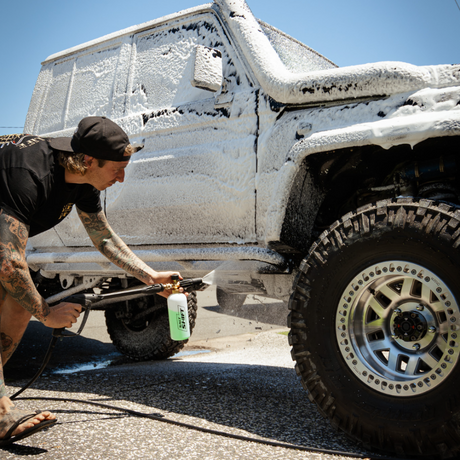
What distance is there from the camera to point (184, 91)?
3135mm

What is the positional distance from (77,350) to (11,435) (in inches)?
135

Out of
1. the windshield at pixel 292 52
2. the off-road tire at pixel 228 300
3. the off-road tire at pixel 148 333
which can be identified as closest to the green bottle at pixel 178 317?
the off-road tire at pixel 228 300

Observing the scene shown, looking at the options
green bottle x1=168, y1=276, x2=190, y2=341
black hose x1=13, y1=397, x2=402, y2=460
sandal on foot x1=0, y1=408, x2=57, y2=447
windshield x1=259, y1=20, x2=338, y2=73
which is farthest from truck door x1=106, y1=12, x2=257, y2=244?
sandal on foot x1=0, y1=408, x2=57, y2=447

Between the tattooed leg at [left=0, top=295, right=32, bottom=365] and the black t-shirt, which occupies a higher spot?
the black t-shirt

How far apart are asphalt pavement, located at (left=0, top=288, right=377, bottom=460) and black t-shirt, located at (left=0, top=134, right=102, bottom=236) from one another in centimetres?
99

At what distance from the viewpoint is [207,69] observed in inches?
106

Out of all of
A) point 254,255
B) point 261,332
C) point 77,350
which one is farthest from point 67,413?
point 261,332

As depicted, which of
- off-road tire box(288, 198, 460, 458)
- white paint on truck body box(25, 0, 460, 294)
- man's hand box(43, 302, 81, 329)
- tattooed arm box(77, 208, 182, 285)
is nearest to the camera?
off-road tire box(288, 198, 460, 458)

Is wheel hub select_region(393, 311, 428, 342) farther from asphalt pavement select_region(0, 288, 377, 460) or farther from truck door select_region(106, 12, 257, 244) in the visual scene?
truck door select_region(106, 12, 257, 244)

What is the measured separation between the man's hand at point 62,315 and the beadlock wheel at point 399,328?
45.4 inches

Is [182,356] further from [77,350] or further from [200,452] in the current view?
[200,452]

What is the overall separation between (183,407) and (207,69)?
6.16 feet

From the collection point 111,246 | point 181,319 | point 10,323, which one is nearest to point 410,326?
point 181,319

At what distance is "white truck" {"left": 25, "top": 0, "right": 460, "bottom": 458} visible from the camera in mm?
1925
